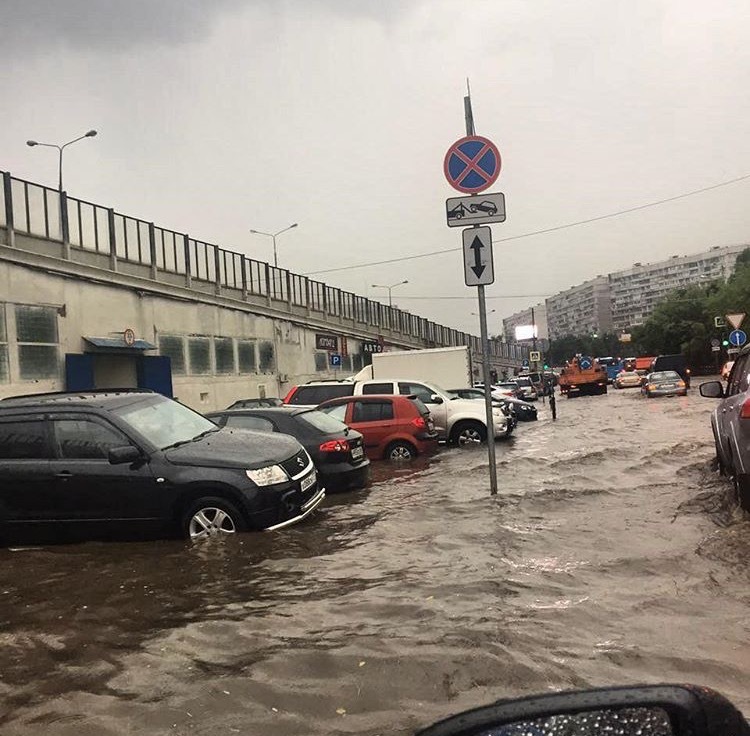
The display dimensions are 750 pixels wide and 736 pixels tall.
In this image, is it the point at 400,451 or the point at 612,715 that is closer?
the point at 612,715

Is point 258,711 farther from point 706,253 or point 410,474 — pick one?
point 706,253

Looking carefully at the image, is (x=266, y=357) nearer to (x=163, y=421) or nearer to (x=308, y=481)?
(x=163, y=421)

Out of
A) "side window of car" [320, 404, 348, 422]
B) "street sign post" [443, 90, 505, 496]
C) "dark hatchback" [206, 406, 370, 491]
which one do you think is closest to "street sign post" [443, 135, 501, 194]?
"street sign post" [443, 90, 505, 496]

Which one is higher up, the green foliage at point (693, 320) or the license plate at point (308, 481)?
the green foliage at point (693, 320)

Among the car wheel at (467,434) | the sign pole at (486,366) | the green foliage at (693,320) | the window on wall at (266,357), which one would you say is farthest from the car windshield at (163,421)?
the green foliage at (693,320)

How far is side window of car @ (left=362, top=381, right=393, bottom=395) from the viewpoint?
17.0 metres

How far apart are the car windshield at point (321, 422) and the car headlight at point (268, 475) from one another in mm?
2679

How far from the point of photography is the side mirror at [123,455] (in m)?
6.61

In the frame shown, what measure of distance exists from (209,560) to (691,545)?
3997 millimetres

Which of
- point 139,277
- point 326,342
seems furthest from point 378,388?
point 326,342

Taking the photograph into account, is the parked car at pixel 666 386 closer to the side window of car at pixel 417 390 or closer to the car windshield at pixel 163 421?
the side window of car at pixel 417 390

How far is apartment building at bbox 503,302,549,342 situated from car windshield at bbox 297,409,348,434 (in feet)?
241

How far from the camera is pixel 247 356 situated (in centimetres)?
3562

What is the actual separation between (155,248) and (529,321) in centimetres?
10041
